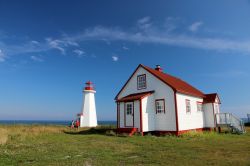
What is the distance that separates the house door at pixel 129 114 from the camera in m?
18.6

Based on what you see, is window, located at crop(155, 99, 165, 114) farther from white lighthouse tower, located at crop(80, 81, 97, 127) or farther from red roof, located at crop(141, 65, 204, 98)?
white lighthouse tower, located at crop(80, 81, 97, 127)

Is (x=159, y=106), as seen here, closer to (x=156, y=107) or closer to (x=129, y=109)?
(x=156, y=107)

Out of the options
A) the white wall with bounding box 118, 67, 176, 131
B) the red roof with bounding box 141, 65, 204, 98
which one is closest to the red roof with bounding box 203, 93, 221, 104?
the red roof with bounding box 141, 65, 204, 98

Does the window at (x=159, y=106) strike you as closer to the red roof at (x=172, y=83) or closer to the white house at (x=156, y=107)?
the white house at (x=156, y=107)

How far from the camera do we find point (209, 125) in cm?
2270

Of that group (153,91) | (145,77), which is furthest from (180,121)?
(145,77)

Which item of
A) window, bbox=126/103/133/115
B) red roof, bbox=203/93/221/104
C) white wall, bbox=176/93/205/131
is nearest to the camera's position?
white wall, bbox=176/93/205/131

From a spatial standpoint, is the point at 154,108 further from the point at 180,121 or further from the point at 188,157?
the point at 188,157

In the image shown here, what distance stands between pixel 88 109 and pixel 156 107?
13595 millimetres

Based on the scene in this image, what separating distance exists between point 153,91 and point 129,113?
2.96 metres

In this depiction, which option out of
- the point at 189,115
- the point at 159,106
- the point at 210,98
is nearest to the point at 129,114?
the point at 159,106

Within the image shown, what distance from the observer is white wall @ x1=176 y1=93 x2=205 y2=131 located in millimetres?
18234

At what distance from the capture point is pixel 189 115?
1975 cm

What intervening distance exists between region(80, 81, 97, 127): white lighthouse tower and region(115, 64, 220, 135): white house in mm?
10151
